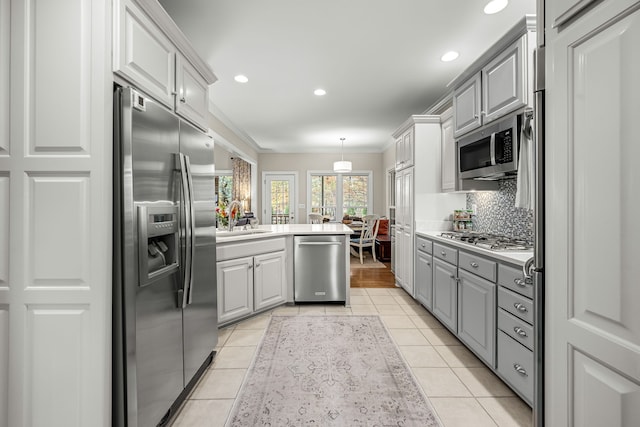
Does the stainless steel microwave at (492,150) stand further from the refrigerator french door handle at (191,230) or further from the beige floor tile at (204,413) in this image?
the beige floor tile at (204,413)

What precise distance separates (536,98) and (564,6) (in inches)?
10.7

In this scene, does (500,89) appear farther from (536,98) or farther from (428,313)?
(428,313)

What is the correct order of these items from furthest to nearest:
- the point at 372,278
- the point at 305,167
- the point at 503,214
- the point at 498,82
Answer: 1. the point at 305,167
2. the point at 372,278
3. the point at 503,214
4. the point at 498,82

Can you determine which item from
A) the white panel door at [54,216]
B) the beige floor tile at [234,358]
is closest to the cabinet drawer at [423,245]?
the beige floor tile at [234,358]

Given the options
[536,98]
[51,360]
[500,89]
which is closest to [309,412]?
[51,360]

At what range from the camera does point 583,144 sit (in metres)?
0.91

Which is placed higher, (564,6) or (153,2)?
(153,2)

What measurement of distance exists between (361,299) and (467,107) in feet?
8.15

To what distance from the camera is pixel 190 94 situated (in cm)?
A: 207

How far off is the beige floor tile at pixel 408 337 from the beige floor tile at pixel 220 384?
135 centimetres

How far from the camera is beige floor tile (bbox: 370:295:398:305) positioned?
150 inches

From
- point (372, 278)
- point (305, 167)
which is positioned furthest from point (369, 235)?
point (305, 167)

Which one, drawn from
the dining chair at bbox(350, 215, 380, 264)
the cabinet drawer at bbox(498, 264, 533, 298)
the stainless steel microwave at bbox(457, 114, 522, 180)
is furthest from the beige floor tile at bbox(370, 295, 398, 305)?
the dining chair at bbox(350, 215, 380, 264)

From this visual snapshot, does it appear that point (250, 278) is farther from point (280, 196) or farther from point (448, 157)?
point (280, 196)
